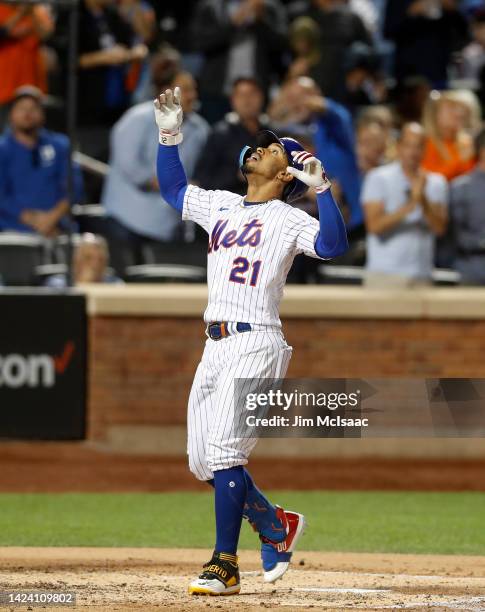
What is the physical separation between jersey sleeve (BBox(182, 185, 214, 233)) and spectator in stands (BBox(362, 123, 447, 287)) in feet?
15.6

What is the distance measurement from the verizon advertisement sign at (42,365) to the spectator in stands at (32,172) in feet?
1.97

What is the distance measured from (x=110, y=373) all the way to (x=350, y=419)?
6.18m

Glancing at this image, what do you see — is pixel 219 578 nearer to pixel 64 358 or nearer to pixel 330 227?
pixel 330 227

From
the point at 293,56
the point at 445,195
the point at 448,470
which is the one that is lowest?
the point at 448,470

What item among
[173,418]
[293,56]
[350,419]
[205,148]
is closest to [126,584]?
[350,419]

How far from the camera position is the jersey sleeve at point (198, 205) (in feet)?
20.0

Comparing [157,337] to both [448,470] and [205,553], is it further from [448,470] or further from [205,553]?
[205,553]

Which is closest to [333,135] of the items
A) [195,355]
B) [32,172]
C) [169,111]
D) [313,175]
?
[195,355]

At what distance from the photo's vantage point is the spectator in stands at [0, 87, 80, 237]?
34.8 ft

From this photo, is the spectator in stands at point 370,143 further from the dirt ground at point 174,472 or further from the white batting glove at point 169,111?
the white batting glove at point 169,111

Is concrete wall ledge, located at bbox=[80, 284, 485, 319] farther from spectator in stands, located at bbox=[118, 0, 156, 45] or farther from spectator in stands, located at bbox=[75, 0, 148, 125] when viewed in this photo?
spectator in stands, located at bbox=[118, 0, 156, 45]

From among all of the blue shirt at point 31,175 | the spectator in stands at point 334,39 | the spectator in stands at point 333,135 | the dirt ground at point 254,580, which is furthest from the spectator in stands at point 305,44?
the dirt ground at point 254,580

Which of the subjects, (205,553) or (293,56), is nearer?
(205,553)

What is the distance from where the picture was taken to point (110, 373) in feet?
36.0
